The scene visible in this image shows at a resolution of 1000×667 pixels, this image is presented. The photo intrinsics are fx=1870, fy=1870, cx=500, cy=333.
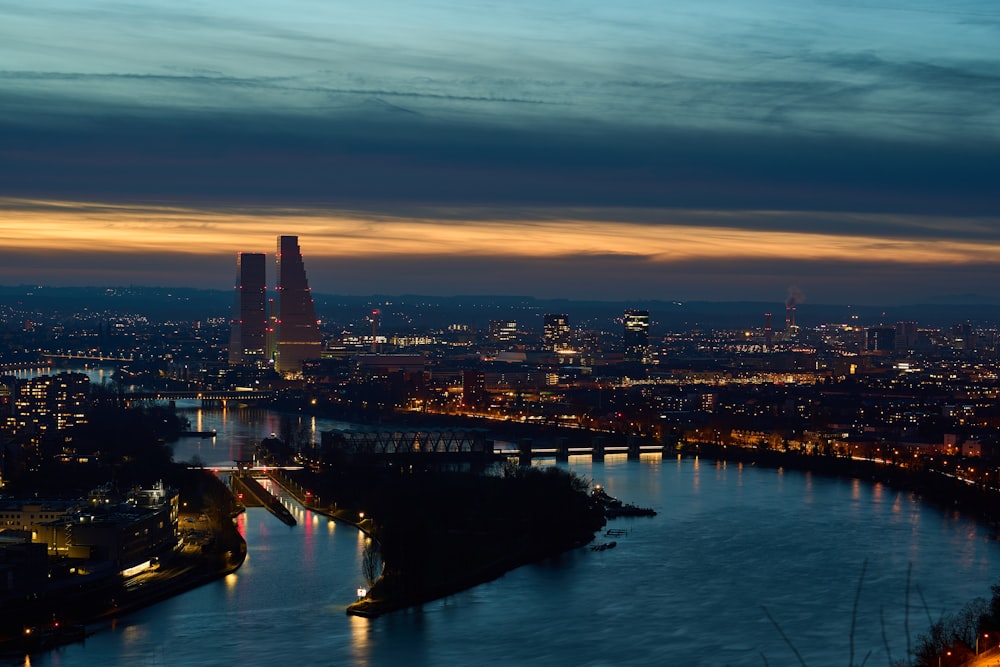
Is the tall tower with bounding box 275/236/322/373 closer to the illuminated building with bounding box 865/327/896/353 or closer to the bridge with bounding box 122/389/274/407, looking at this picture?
the bridge with bounding box 122/389/274/407

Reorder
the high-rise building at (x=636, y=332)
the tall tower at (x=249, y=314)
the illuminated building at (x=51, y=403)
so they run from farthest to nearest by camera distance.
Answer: the high-rise building at (x=636, y=332) < the tall tower at (x=249, y=314) < the illuminated building at (x=51, y=403)

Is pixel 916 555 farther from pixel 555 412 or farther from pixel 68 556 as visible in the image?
pixel 555 412

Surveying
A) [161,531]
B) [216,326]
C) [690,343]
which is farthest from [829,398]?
[216,326]

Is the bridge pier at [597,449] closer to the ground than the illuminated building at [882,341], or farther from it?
closer to the ground

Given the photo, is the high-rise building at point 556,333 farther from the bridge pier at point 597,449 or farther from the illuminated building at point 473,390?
the bridge pier at point 597,449

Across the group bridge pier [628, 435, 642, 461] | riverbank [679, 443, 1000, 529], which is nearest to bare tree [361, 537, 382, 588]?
riverbank [679, 443, 1000, 529]

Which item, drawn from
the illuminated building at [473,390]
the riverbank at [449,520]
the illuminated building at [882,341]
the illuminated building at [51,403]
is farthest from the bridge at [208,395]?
the illuminated building at [882,341]

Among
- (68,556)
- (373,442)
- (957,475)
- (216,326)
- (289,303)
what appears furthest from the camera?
(216,326)
